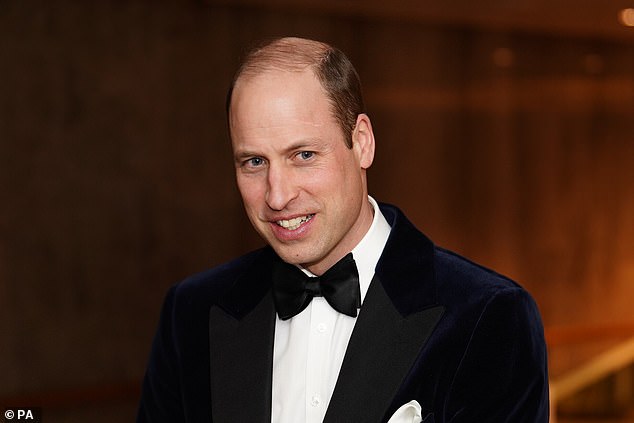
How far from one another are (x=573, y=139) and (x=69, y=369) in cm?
471

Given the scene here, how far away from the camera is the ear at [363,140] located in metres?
2.11

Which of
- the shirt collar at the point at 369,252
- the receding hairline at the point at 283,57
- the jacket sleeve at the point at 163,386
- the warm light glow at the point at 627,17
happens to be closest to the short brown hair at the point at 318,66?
the receding hairline at the point at 283,57

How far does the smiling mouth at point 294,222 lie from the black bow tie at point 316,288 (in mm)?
193

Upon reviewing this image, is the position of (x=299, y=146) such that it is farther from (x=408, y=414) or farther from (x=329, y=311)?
(x=408, y=414)

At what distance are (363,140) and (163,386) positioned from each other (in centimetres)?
71

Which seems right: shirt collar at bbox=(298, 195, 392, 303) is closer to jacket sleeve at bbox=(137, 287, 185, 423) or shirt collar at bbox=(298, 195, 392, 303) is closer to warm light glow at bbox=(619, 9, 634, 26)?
jacket sleeve at bbox=(137, 287, 185, 423)

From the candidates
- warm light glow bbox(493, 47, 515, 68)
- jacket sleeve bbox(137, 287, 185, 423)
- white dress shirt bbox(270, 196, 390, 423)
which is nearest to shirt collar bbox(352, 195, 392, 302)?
white dress shirt bbox(270, 196, 390, 423)

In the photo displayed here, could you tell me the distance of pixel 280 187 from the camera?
1.99m

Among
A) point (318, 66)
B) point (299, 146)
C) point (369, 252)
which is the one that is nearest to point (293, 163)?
point (299, 146)

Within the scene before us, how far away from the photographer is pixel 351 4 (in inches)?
262

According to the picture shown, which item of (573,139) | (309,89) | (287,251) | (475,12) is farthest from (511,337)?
(573,139)

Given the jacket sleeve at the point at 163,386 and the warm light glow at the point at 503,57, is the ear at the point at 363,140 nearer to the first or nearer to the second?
the jacket sleeve at the point at 163,386

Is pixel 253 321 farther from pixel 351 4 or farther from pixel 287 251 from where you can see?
pixel 351 4

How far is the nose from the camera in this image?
1.99m
